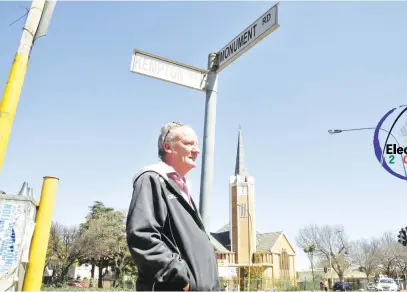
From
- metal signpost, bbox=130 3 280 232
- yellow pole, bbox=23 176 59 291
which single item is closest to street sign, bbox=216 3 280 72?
metal signpost, bbox=130 3 280 232

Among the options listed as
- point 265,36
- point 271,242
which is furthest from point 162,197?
point 271,242

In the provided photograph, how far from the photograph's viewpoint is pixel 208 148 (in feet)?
10.2

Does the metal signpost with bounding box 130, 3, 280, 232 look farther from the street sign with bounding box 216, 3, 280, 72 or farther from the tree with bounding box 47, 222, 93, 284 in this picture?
the tree with bounding box 47, 222, 93, 284

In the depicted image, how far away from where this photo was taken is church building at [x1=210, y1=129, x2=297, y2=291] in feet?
187

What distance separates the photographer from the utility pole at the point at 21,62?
256cm

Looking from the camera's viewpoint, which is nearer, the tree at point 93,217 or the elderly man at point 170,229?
the elderly man at point 170,229

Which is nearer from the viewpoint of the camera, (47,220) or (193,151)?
(193,151)

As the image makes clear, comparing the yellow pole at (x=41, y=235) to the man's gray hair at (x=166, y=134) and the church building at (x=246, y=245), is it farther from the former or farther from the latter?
the church building at (x=246, y=245)

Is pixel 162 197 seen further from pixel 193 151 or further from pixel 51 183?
pixel 51 183

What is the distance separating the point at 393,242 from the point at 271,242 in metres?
24.2

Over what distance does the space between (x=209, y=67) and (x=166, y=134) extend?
5.97 ft

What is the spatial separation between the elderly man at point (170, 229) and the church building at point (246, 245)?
55.1 metres

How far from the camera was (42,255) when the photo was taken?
129 inches

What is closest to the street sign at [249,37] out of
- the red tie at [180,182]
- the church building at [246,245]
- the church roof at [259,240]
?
the red tie at [180,182]
